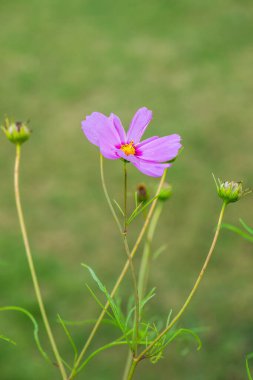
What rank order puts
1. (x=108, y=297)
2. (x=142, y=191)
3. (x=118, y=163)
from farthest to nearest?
(x=118, y=163) < (x=142, y=191) < (x=108, y=297)

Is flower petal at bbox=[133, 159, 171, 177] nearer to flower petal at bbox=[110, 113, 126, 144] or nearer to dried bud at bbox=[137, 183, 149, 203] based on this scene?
flower petal at bbox=[110, 113, 126, 144]

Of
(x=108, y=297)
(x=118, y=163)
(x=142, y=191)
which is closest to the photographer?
(x=108, y=297)

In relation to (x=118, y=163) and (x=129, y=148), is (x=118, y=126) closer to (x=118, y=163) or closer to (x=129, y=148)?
Answer: (x=129, y=148)

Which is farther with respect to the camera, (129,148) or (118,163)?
(118,163)

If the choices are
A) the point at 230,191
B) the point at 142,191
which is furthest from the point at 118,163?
the point at 230,191

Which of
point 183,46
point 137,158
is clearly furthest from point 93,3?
point 137,158

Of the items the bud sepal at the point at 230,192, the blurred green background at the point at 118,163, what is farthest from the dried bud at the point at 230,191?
the blurred green background at the point at 118,163

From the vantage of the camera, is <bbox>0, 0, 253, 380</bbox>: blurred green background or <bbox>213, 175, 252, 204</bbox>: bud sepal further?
<bbox>0, 0, 253, 380</bbox>: blurred green background

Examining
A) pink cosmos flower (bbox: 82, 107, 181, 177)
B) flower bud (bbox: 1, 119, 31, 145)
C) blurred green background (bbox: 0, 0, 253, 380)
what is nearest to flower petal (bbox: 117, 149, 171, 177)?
pink cosmos flower (bbox: 82, 107, 181, 177)
